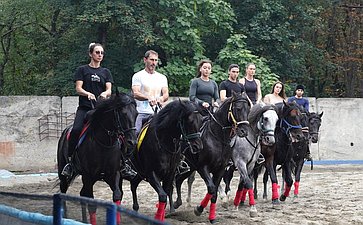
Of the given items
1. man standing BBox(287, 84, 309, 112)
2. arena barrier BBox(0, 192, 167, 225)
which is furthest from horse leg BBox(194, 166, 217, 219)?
man standing BBox(287, 84, 309, 112)

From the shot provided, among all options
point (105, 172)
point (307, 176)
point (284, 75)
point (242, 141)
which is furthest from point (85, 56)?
point (105, 172)

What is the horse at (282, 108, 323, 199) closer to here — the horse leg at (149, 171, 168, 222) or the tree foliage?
the horse leg at (149, 171, 168, 222)

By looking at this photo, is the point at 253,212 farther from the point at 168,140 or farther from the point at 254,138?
the point at 168,140

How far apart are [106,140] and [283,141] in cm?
489

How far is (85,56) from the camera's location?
26469 millimetres

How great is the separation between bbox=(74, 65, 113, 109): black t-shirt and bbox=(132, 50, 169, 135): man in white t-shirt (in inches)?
32.8

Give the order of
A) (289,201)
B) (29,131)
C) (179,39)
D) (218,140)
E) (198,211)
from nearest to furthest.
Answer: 1. (218,140)
2. (198,211)
3. (289,201)
4. (29,131)
5. (179,39)

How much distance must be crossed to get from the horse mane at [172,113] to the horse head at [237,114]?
981 millimetres

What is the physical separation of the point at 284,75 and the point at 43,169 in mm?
12113

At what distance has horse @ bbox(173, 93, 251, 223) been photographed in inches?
416

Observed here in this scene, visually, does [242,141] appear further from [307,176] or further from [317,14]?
[317,14]


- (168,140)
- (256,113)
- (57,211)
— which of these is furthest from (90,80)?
(57,211)

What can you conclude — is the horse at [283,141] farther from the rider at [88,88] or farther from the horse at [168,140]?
the rider at [88,88]

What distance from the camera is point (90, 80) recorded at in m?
Result: 9.98
